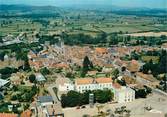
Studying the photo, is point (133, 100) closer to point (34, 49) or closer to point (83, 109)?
point (83, 109)

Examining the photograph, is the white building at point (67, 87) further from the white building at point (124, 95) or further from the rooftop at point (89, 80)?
the white building at point (124, 95)

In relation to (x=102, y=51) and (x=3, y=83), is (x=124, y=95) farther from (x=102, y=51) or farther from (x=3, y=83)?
(x=102, y=51)

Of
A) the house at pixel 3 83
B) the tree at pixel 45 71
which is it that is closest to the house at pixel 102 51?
the tree at pixel 45 71

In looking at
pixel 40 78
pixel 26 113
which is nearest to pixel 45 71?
pixel 40 78

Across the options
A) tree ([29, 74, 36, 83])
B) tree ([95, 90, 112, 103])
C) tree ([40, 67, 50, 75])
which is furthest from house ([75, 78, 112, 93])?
tree ([40, 67, 50, 75])

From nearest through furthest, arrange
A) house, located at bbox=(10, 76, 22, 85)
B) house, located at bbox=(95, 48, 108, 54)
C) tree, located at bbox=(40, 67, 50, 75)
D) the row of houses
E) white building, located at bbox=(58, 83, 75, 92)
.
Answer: the row of houses
white building, located at bbox=(58, 83, 75, 92)
house, located at bbox=(10, 76, 22, 85)
tree, located at bbox=(40, 67, 50, 75)
house, located at bbox=(95, 48, 108, 54)

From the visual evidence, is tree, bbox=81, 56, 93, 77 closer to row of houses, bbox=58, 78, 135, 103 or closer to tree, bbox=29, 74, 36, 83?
tree, bbox=29, 74, 36, 83

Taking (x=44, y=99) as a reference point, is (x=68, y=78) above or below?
below

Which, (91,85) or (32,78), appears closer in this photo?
(91,85)
